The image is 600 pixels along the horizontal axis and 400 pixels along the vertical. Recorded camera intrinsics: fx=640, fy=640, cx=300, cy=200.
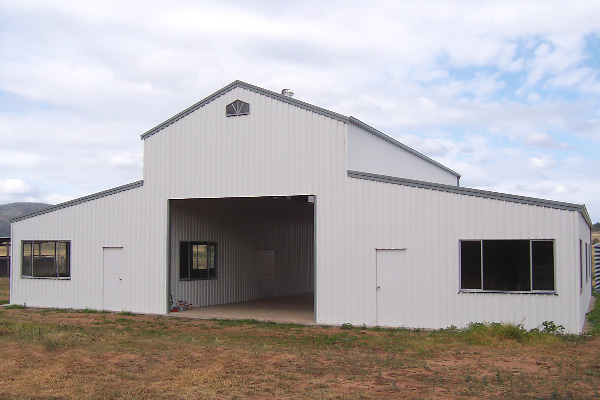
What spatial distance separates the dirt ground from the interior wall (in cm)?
502

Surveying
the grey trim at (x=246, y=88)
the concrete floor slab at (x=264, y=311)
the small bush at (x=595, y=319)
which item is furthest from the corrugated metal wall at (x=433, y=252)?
the grey trim at (x=246, y=88)

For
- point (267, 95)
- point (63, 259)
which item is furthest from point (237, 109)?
point (63, 259)

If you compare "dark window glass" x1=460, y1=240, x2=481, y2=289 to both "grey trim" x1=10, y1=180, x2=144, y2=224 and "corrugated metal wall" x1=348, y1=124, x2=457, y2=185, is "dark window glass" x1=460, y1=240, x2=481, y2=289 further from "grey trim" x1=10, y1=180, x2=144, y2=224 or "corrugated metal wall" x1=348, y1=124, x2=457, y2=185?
"grey trim" x1=10, y1=180, x2=144, y2=224

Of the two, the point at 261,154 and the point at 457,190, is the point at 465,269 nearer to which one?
the point at 457,190

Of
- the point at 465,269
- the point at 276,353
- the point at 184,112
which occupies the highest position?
the point at 184,112

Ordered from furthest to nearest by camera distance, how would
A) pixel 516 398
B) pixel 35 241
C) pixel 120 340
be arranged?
pixel 35 241 < pixel 120 340 < pixel 516 398

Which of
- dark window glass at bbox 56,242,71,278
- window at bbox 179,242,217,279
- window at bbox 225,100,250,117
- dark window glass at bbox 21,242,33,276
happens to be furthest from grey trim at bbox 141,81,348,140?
dark window glass at bbox 21,242,33,276

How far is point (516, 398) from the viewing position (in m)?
9.65

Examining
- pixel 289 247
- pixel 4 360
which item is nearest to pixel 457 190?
pixel 4 360

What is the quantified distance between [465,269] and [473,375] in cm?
545

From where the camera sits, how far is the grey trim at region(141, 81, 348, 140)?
18.3m

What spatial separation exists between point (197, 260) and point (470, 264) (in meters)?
10.4

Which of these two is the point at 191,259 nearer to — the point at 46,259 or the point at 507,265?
the point at 46,259

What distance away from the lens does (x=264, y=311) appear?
71.8 ft
